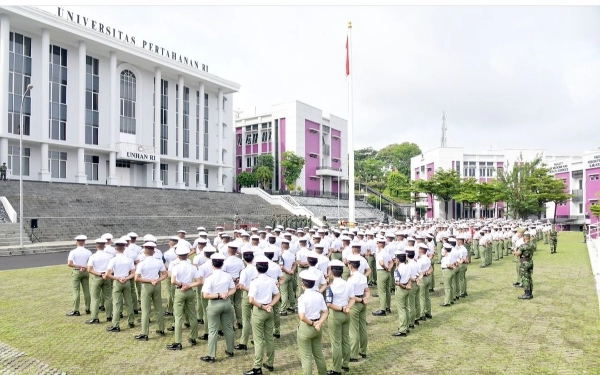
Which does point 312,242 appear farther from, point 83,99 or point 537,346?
point 83,99

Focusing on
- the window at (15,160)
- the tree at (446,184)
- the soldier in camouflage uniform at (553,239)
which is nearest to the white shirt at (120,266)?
the soldier in camouflage uniform at (553,239)

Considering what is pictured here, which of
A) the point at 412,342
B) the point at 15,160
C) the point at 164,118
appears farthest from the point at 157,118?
the point at 412,342

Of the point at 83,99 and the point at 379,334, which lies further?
the point at 83,99

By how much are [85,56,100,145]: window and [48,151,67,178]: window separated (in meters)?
2.71

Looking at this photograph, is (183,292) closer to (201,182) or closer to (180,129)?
(201,182)

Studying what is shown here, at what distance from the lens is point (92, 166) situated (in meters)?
43.0

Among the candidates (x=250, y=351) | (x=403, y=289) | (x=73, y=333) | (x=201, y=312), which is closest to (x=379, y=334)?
(x=403, y=289)

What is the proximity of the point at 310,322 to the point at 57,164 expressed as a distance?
41135mm

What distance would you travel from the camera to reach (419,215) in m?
68.2

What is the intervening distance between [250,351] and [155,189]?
122ft

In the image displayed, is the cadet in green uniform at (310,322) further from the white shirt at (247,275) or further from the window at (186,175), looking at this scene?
the window at (186,175)

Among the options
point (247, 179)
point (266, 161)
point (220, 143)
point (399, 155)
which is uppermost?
point (399, 155)

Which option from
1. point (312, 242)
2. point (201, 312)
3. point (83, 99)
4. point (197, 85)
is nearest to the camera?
point (201, 312)

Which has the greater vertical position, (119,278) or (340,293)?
(340,293)
